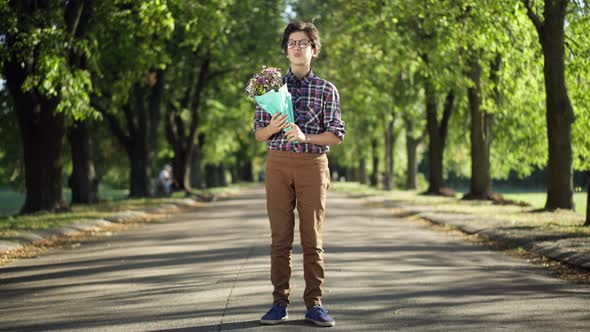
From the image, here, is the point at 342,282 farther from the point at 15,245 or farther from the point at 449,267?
the point at 15,245

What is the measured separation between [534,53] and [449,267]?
13026mm

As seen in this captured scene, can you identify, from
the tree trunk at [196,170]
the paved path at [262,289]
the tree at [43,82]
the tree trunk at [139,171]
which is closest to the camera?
the paved path at [262,289]

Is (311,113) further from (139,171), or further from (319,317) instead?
(139,171)

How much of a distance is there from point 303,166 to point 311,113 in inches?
15.7

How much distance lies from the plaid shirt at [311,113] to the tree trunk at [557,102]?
1341 cm

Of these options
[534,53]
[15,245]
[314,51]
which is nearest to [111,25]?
[15,245]

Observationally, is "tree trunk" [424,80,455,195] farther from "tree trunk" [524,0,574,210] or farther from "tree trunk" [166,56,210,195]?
"tree trunk" [524,0,574,210]

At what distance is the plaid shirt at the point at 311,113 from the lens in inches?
232

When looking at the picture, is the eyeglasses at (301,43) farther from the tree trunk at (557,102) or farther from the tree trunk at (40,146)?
the tree trunk at (40,146)

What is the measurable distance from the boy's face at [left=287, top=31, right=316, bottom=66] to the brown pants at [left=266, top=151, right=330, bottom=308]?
2.27 feet

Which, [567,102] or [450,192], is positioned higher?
[567,102]

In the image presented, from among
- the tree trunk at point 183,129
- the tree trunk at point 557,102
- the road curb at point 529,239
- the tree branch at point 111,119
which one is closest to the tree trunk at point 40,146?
the tree branch at point 111,119

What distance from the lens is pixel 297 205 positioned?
238 inches

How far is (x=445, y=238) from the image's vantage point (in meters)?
14.4
